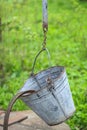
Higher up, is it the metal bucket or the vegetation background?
the metal bucket

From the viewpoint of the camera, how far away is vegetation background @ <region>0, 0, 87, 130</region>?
5199 mm

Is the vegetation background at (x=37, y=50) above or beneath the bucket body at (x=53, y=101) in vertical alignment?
beneath

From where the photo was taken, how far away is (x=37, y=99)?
3.31 metres

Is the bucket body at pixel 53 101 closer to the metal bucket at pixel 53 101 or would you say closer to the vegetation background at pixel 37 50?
the metal bucket at pixel 53 101

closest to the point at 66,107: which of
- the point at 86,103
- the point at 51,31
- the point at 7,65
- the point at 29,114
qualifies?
the point at 29,114

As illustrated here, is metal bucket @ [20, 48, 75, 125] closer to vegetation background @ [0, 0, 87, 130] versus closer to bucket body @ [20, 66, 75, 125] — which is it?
bucket body @ [20, 66, 75, 125]

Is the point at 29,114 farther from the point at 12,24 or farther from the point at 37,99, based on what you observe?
the point at 12,24

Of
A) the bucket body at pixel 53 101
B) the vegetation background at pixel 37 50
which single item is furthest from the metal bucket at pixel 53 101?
the vegetation background at pixel 37 50

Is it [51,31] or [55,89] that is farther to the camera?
[51,31]

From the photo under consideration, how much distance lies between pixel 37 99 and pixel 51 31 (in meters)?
5.12

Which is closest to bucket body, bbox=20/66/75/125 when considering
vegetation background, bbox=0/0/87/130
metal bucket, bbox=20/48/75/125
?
metal bucket, bbox=20/48/75/125

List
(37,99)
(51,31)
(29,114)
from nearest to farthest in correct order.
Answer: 1. (37,99)
2. (29,114)
3. (51,31)

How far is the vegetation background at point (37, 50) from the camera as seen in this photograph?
520 centimetres

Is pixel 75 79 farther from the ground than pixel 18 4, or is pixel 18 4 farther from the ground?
pixel 18 4
